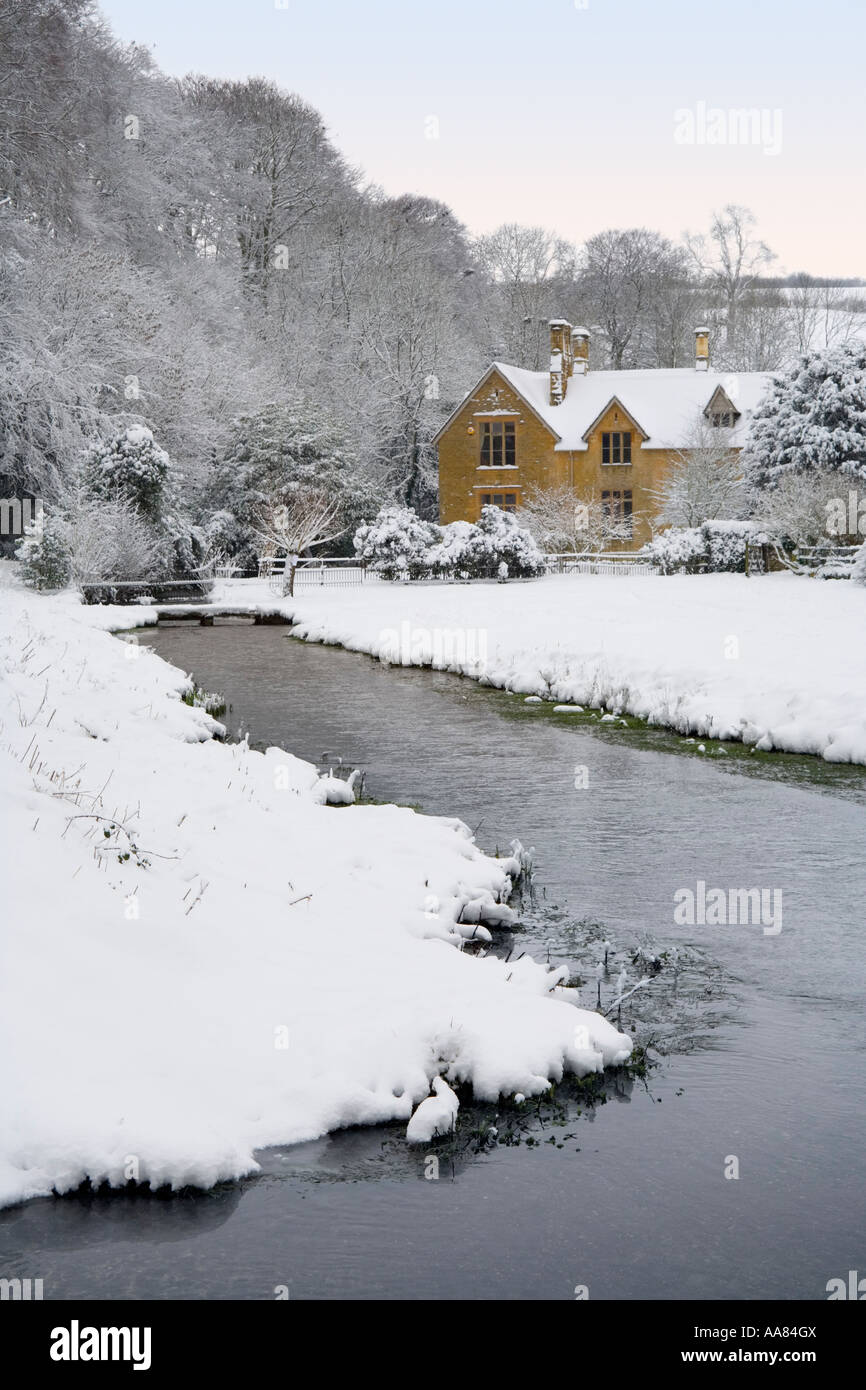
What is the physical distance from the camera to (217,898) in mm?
7188

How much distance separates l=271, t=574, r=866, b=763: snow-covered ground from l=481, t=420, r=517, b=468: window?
1776 cm

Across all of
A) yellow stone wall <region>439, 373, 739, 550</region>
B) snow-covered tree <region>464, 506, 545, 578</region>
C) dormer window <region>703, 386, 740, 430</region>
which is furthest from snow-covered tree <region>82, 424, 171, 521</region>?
dormer window <region>703, 386, 740, 430</region>

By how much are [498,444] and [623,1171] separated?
49618 millimetres

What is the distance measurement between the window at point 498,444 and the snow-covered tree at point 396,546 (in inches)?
419

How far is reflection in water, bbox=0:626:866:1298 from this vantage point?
432 centimetres

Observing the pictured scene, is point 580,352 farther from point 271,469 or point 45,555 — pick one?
point 45,555

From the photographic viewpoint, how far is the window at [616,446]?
51531 mm

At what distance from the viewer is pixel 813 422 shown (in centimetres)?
4212

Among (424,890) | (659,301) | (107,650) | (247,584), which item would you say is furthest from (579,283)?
(424,890)

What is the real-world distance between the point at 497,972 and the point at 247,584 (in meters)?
38.7

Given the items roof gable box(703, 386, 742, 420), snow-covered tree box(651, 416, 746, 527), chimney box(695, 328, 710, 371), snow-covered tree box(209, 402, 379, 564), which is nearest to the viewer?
snow-covered tree box(651, 416, 746, 527)

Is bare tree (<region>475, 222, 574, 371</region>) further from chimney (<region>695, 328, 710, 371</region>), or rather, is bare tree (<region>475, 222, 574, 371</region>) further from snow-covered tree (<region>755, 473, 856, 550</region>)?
snow-covered tree (<region>755, 473, 856, 550</region>)

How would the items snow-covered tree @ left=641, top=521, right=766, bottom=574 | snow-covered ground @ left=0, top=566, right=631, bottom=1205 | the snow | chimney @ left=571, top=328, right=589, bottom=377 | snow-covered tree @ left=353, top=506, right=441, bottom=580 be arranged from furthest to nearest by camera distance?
chimney @ left=571, top=328, right=589, bottom=377, snow-covered tree @ left=353, top=506, right=441, bottom=580, snow-covered tree @ left=641, top=521, right=766, bottom=574, the snow, snow-covered ground @ left=0, top=566, right=631, bottom=1205
